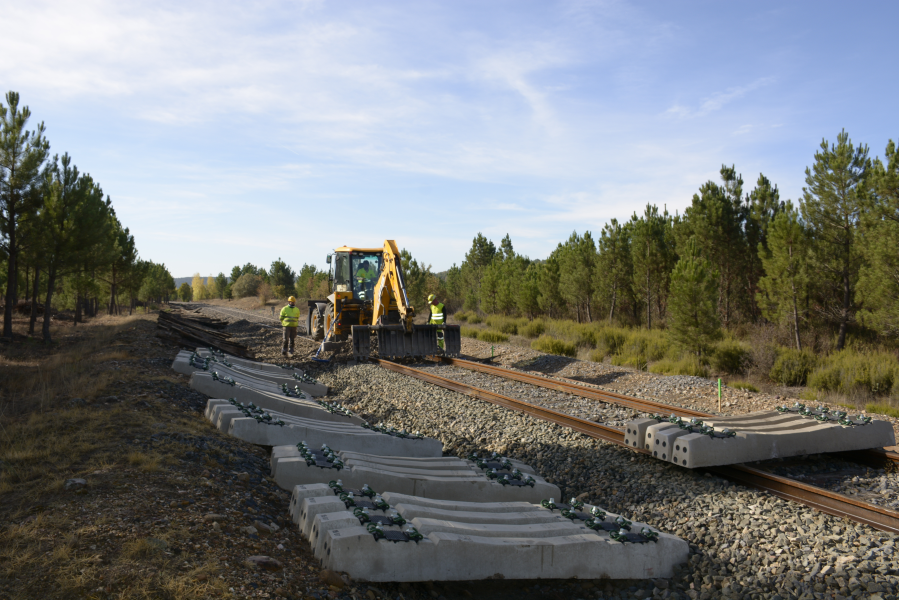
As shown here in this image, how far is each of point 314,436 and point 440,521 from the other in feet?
9.77

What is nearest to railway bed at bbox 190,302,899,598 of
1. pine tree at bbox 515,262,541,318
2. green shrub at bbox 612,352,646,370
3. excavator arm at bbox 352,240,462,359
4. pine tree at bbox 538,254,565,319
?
excavator arm at bbox 352,240,462,359

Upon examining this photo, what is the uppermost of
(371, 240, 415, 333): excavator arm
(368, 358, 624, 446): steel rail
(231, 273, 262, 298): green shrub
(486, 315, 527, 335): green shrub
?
(231, 273, 262, 298): green shrub

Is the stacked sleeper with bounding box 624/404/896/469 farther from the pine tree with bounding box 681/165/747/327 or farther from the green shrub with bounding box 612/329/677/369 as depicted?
the pine tree with bounding box 681/165/747/327

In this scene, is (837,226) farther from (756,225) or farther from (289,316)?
(289,316)

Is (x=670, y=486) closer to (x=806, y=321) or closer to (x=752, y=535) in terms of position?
(x=752, y=535)

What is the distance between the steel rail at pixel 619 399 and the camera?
6.29m

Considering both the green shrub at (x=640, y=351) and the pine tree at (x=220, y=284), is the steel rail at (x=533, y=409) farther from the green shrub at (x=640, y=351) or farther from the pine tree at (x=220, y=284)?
the pine tree at (x=220, y=284)

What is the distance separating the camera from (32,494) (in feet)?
13.4

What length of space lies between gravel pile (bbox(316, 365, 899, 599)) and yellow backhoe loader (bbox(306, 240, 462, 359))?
7.13m

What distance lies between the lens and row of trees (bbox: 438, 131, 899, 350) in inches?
634

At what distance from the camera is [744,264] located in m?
26.3

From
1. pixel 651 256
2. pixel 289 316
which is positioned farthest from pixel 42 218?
pixel 651 256

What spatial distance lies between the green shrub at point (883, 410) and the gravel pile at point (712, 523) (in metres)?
6.26

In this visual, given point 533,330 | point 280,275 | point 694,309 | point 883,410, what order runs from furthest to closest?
point 280,275
point 533,330
point 694,309
point 883,410
